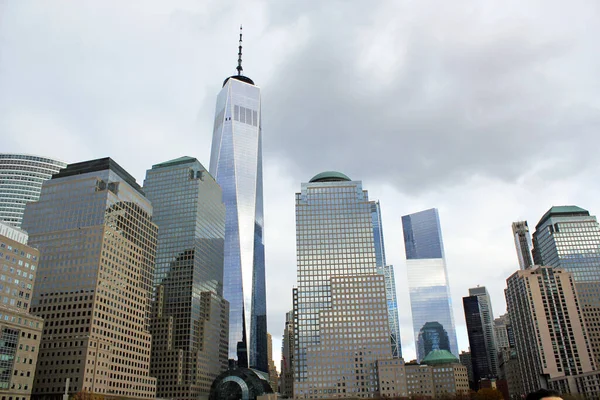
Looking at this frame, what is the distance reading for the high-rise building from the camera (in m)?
168

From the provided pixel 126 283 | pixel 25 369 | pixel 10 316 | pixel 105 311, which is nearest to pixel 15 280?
pixel 10 316

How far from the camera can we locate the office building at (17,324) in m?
134

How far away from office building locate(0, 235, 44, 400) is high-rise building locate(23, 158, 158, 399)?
22.1m

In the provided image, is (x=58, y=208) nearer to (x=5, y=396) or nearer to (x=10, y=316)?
(x=10, y=316)

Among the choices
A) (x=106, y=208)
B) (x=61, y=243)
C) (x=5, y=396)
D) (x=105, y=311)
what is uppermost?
(x=106, y=208)

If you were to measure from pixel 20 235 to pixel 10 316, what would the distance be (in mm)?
31257

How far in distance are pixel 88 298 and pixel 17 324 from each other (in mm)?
35203

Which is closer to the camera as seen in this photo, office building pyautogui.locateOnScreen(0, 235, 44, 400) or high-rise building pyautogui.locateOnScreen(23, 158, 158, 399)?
office building pyautogui.locateOnScreen(0, 235, 44, 400)

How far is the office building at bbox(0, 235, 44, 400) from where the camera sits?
13425 centimetres

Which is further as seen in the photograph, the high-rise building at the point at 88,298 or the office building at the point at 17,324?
the high-rise building at the point at 88,298

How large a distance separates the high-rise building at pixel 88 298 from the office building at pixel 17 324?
22.1 metres

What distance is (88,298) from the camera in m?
174

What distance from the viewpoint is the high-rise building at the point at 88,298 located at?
Result: 168 m

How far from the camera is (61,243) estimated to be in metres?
188
